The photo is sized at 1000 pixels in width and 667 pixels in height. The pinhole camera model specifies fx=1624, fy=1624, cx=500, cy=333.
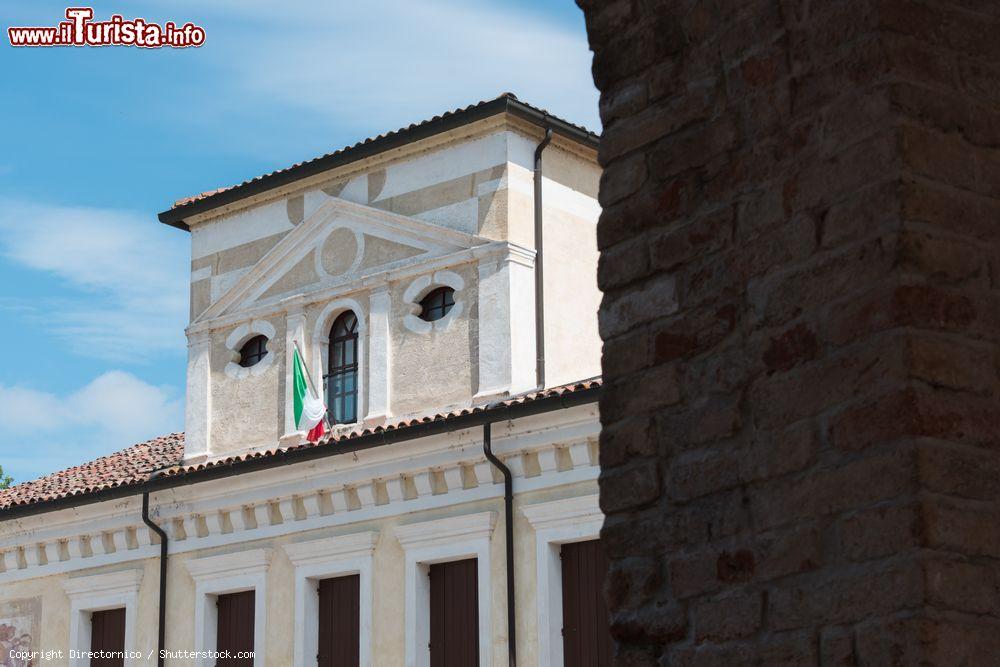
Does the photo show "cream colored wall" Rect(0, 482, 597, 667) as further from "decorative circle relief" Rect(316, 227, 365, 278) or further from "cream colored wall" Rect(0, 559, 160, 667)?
"decorative circle relief" Rect(316, 227, 365, 278)

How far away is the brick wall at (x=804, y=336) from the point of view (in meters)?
3.08

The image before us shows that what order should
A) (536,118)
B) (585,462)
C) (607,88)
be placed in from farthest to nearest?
(536,118)
(585,462)
(607,88)

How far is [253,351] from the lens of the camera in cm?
2080

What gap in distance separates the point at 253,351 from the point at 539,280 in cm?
431

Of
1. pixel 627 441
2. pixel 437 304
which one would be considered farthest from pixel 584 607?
pixel 627 441

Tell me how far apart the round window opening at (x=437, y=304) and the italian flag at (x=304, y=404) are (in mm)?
1657

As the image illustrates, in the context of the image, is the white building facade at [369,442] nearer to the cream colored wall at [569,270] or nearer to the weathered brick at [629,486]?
the cream colored wall at [569,270]

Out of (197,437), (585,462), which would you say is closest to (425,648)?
(585,462)

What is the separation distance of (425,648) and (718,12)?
531 inches

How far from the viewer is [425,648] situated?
54.5 feet

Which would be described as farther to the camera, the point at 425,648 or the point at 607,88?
the point at 425,648

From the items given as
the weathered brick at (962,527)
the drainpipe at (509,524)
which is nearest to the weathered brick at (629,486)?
the weathered brick at (962,527)

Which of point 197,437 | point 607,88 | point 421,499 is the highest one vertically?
point 197,437

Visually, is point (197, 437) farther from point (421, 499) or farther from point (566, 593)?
point (566, 593)
